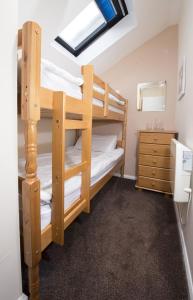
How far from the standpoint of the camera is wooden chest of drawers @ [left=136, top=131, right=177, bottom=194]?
2.31 metres

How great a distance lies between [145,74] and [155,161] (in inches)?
59.1

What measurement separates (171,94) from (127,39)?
1073 mm

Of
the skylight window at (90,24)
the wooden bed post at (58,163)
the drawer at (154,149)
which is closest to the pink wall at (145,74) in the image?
the drawer at (154,149)

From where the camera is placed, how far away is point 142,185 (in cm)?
250

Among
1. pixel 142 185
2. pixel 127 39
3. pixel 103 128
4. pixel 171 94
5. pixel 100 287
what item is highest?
pixel 127 39

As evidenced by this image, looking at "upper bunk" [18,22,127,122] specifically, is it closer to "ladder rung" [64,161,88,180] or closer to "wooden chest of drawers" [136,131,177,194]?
"ladder rung" [64,161,88,180]

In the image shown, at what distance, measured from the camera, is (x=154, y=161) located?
239cm

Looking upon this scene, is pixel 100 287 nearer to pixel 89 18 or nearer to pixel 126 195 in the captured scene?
pixel 126 195

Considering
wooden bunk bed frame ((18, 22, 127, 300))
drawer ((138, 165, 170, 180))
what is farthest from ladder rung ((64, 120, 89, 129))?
drawer ((138, 165, 170, 180))

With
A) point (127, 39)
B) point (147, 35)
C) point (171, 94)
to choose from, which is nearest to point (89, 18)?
point (127, 39)

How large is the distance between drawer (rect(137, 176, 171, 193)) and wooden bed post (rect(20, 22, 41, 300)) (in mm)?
1883

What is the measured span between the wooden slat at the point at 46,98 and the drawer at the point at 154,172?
1.88 metres

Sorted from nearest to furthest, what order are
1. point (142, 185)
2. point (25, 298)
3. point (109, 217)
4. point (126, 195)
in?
point (25, 298)
point (109, 217)
point (126, 195)
point (142, 185)

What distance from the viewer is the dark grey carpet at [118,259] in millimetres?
1008
